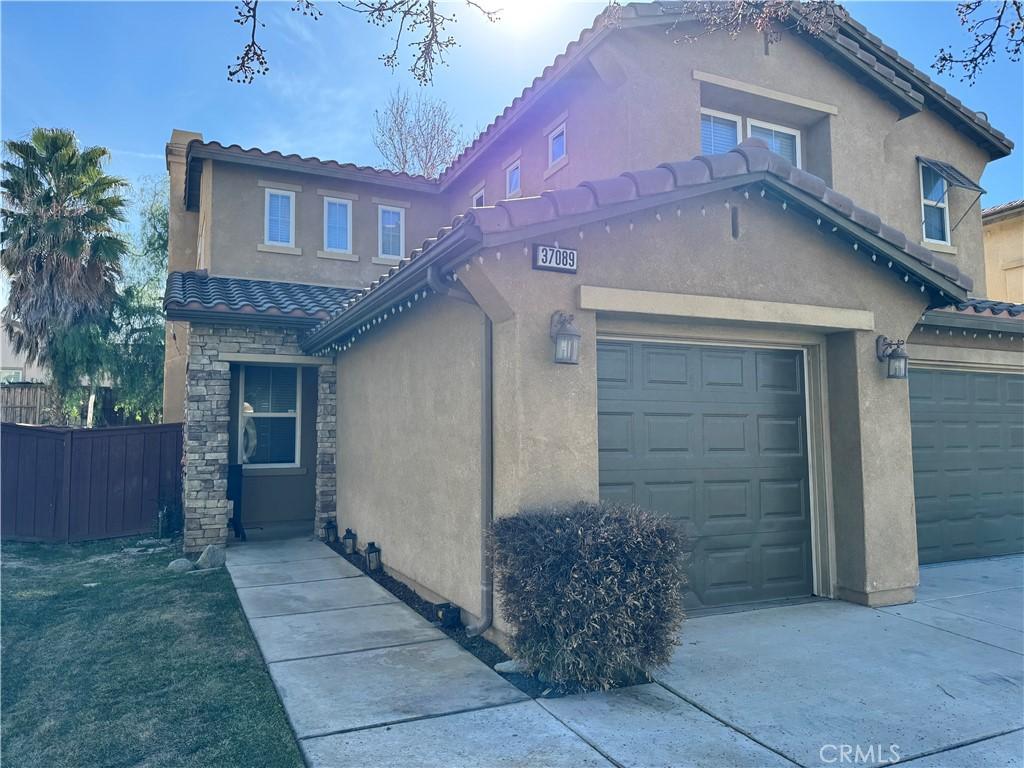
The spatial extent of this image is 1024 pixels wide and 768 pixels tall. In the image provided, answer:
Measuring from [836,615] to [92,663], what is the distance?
607 centimetres

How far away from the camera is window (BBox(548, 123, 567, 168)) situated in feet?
32.5

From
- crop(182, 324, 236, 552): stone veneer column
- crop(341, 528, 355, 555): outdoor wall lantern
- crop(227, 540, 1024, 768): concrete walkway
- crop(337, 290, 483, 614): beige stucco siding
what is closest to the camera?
crop(227, 540, 1024, 768): concrete walkway

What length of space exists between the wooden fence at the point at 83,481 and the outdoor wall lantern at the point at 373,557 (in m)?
4.58

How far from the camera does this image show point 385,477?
8.08m

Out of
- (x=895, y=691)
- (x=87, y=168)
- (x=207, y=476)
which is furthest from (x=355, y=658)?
(x=87, y=168)

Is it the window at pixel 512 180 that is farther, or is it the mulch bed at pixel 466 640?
the window at pixel 512 180

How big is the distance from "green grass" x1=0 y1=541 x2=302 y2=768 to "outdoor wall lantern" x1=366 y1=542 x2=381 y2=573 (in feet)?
5.17

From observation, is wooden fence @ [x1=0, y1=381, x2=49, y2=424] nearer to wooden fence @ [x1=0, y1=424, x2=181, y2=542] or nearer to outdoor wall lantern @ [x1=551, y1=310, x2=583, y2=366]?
wooden fence @ [x1=0, y1=424, x2=181, y2=542]

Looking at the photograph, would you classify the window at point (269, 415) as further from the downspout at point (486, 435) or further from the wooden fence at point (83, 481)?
the downspout at point (486, 435)

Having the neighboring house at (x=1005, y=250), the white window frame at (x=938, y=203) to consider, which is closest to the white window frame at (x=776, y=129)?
the white window frame at (x=938, y=203)

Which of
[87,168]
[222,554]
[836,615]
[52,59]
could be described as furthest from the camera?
[87,168]

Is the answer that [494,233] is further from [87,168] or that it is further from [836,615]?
[87,168]

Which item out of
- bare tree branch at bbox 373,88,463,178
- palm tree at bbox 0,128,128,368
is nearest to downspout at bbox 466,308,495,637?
palm tree at bbox 0,128,128,368

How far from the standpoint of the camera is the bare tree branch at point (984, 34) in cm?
551
